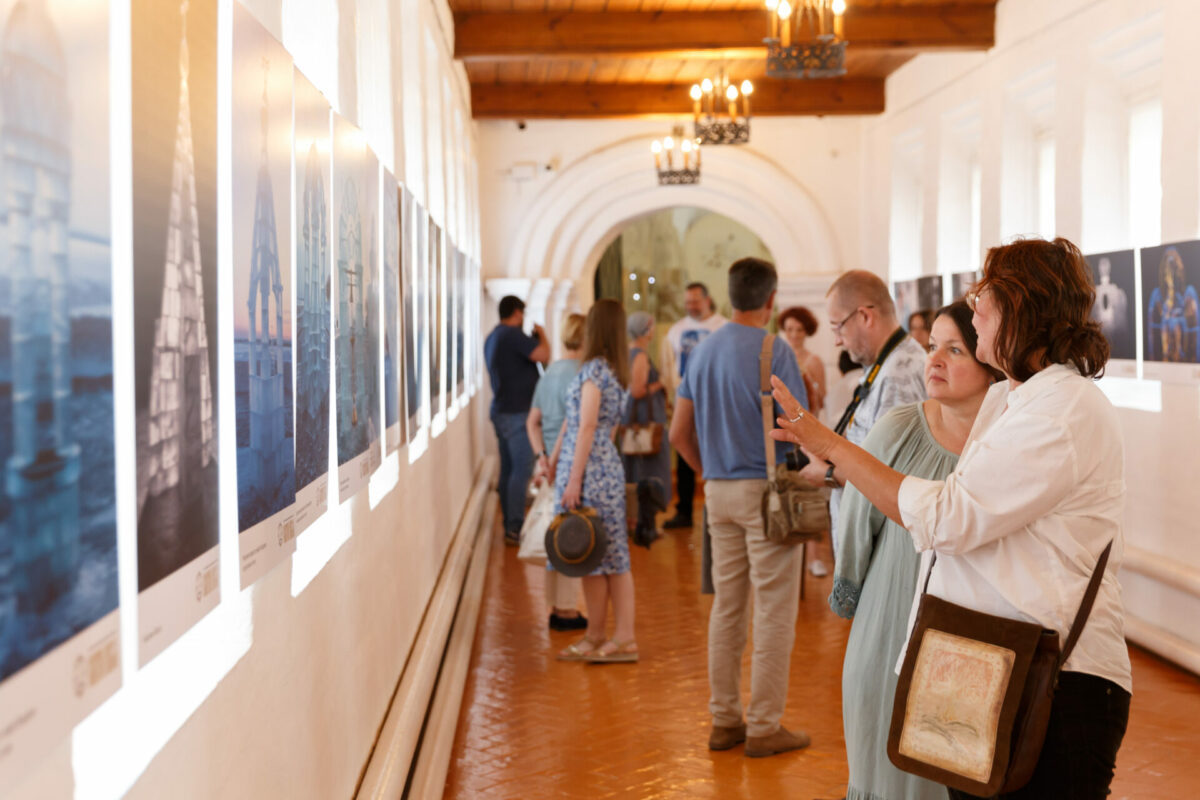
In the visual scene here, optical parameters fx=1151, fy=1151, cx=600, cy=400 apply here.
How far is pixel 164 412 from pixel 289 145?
0.96 meters

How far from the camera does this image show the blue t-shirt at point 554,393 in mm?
7391

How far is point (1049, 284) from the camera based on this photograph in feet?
7.29

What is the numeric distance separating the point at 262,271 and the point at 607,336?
12.8 ft

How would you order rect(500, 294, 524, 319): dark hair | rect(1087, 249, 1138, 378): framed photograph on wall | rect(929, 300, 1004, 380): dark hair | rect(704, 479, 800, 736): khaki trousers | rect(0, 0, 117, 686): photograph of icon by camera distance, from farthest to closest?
1. rect(500, 294, 524, 319): dark hair
2. rect(1087, 249, 1138, 378): framed photograph on wall
3. rect(704, 479, 800, 736): khaki trousers
4. rect(929, 300, 1004, 380): dark hair
5. rect(0, 0, 117, 686): photograph of icon

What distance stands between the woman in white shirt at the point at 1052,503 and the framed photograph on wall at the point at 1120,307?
464 centimetres

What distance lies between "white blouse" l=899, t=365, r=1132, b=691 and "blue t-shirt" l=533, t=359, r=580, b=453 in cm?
514

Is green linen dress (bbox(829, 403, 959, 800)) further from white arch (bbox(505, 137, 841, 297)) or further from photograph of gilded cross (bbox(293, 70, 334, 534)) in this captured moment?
white arch (bbox(505, 137, 841, 297))

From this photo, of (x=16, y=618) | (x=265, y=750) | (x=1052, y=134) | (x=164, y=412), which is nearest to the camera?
(x=16, y=618)

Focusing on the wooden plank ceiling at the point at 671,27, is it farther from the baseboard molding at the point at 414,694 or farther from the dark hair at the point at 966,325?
the dark hair at the point at 966,325

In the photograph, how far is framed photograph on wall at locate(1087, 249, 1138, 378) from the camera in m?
6.61

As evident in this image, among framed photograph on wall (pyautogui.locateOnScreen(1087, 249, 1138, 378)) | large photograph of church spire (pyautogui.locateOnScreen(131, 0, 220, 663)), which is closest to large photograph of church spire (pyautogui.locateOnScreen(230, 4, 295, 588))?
large photograph of church spire (pyautogui.locateOnScreen(131, 0, 220, 663))

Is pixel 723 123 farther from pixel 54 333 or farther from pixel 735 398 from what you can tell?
pixel 54 333

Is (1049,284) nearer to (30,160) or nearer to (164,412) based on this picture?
(164,412)

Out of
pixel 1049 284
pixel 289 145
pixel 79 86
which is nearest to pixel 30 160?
pixel 79 86
